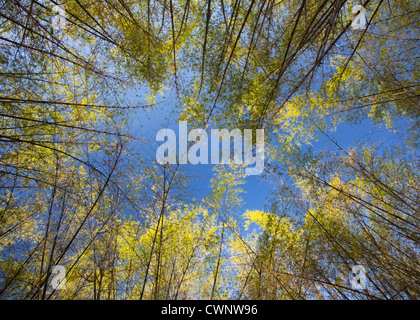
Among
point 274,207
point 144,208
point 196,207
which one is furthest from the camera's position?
point 196,207

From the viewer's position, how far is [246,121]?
3566 millimetres

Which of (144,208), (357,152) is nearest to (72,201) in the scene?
(144,208)

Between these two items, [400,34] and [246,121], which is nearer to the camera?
[400,34]

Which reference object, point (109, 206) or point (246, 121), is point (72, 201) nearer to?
point (109, 206)

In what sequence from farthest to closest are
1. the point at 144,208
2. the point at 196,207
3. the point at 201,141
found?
the point at 196,207, the point at 201,141, the point at 144,208

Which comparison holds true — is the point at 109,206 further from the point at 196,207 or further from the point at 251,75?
the point at 251,75

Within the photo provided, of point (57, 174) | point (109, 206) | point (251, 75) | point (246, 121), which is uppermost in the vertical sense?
point (251, 75)

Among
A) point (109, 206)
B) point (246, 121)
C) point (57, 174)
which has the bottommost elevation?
point (109, 206)

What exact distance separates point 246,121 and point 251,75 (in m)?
0.87

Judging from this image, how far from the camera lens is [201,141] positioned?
378 centimetres
